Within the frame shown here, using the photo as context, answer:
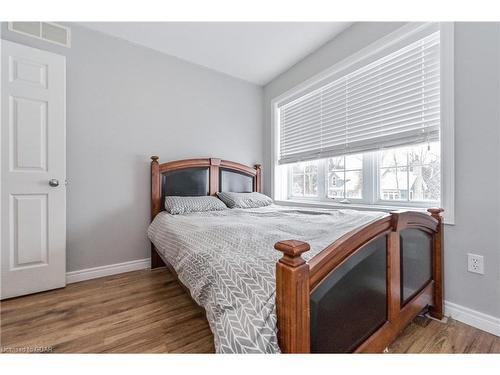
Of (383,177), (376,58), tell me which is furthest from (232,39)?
(383,177)

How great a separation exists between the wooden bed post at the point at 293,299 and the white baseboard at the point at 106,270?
2.23 metres

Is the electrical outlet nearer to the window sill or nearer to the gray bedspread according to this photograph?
the window sill

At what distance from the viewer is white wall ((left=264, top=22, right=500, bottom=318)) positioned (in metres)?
1.37

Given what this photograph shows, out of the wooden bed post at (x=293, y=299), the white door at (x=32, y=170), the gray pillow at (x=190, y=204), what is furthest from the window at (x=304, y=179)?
the white door at (x=32, y=170)

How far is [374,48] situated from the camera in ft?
6.57

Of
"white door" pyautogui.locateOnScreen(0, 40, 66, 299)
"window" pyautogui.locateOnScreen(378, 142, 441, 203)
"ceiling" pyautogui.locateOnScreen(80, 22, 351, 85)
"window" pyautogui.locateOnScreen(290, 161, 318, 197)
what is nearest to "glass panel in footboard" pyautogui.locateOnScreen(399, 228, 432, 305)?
"window" pyautogui.locateOnScreen(378, 142, 441, 203)

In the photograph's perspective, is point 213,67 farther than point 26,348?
Yes

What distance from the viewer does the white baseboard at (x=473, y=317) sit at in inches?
53.2

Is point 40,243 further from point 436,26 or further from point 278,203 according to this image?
point 436,26

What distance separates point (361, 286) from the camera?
3.20 feet

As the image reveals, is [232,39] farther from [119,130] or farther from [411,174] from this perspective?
[411,174]

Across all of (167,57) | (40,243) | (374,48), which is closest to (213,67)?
(167,57)
